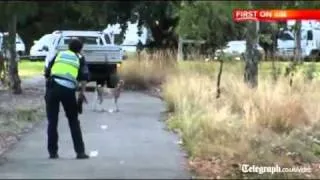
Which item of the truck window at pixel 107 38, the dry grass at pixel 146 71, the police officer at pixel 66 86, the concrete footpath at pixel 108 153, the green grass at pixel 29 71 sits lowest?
the green grass at pixel 29 71

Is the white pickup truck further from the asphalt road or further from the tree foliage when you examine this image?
the asphalt road

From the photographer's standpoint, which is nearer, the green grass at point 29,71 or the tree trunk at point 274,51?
the tree trunk at point 274,51

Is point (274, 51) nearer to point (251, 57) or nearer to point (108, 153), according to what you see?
point (251, 57)

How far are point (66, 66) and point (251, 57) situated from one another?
7.72m

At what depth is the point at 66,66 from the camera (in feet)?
36.0

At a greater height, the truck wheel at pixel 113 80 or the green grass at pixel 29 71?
the truck wheel at pixel 113 80

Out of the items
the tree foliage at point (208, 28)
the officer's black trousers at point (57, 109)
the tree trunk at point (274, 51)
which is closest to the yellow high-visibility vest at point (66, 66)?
the officer's black trousers at point (57, 109)

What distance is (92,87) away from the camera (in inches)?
1032

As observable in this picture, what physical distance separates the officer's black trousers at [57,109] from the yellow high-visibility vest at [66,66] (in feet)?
0.57

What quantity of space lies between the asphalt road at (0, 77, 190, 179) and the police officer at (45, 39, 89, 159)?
272mm

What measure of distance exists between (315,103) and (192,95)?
2.90 m

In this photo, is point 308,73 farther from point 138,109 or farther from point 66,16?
point 66,16

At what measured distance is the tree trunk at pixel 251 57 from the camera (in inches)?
685

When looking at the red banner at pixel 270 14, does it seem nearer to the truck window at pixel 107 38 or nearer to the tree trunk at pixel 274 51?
the tree trunk at pixel 274 51
